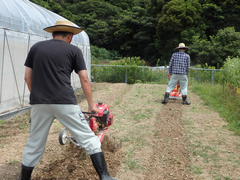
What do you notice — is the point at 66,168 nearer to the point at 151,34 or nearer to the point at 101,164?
the point at 101,164

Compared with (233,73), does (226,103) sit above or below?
below

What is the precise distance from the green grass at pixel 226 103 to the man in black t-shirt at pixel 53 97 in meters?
3.56

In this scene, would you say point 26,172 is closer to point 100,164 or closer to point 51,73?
point 100,164

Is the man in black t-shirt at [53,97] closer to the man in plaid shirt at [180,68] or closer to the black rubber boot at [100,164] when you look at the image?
the black rubber boot at [100,164]

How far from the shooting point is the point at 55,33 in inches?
115

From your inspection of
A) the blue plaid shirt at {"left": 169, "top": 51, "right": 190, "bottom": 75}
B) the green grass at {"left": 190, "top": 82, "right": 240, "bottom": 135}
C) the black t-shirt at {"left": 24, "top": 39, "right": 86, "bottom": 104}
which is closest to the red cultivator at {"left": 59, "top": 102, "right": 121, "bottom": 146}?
the black t-shirt at {"left": 24, "top": 39, "right": 86, "bottom": 104}

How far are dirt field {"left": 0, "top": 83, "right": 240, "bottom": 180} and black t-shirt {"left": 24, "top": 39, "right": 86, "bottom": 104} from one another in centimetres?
119

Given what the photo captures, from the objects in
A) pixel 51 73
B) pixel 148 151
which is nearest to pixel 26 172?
pixel 51 73

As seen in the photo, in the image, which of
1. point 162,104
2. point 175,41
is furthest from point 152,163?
point 175,41

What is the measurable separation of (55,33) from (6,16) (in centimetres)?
434

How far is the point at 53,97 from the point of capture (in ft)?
8.64

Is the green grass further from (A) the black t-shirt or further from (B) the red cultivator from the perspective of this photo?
(A) the black t-shirt

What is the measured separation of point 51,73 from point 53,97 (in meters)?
0.24

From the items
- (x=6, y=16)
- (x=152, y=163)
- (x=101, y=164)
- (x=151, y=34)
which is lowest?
(x=152, y=163)
